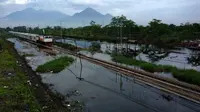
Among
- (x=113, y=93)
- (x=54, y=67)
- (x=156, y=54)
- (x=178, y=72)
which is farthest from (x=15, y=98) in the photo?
(x=156, y=54)

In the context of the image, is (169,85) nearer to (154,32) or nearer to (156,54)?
(156,54)

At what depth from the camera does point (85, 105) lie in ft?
48.3

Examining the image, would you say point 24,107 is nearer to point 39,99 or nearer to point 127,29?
point 39,99

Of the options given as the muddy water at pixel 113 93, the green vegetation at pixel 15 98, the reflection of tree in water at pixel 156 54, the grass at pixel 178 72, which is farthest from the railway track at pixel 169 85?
the reflection of tree in water at pixel 156 54

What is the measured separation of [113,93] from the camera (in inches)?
686

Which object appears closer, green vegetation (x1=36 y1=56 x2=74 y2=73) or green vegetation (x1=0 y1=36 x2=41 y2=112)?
green vegetation (x1=0 y1=36 x2=41 y2=112)

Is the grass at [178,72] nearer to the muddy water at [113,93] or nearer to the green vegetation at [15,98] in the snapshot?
the muddy water at [113,93]

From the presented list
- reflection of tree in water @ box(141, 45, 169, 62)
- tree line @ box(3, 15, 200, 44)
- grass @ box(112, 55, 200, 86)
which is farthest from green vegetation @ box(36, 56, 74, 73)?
tree line @ box(3, 15, 200, 44)

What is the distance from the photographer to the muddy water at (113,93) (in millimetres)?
14422

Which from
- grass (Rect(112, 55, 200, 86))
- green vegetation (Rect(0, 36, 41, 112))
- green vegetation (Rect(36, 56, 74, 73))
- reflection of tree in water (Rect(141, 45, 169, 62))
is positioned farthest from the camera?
reflection of tree in water (Rect(141, 45, 169, 62))

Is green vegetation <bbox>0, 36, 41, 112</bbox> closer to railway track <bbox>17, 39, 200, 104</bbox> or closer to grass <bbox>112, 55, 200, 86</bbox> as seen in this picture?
railway track <bbox>17, 39, 200, 104</bbox>

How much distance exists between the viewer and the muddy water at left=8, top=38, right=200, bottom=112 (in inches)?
568

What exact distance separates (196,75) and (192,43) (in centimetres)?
3334

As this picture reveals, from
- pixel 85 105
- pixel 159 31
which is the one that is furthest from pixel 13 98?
pixel 159 31
